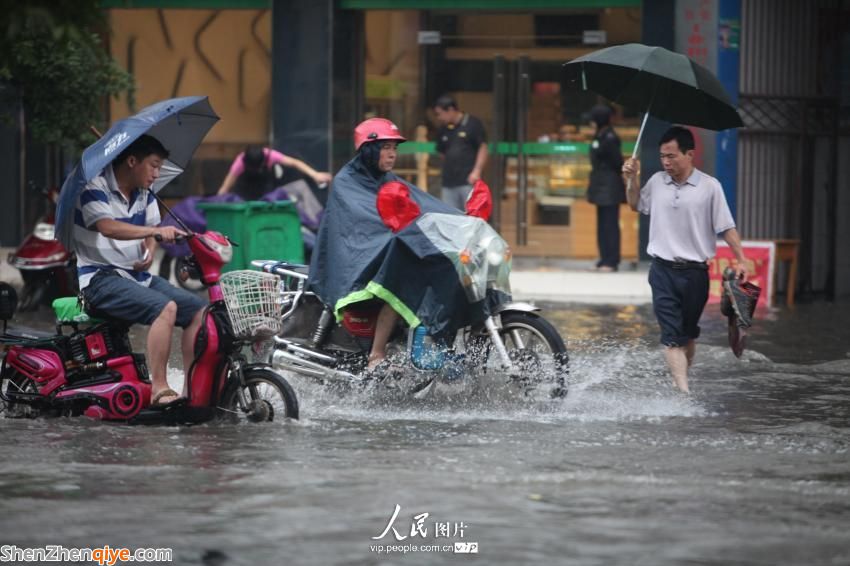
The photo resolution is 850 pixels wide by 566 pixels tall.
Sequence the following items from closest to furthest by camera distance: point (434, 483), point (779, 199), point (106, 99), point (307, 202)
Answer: point (434, 483), point (307, 202), point (779, 199), point (106, 99)

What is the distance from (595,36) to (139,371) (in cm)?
1020

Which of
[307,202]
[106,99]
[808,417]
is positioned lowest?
[808,417]

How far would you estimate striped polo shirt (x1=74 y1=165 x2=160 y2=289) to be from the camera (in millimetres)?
8422

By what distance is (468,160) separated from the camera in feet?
55.4

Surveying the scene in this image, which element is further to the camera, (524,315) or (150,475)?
(524,315)

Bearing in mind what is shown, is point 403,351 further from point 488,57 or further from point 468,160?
point 488,57

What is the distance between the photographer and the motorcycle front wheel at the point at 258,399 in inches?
336

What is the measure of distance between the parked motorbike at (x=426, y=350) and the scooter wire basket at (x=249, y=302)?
4.00 feet

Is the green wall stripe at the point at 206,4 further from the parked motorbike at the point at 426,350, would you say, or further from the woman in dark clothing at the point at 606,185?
the parked motorbike at the point at 426,350

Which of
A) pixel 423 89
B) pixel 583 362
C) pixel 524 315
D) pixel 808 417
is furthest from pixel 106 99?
pixel 808 417

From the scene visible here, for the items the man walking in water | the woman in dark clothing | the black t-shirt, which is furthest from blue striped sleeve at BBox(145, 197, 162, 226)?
the woman in dark clothing

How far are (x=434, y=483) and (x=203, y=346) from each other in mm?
1946

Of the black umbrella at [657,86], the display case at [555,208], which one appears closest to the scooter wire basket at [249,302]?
the black umbrella at [657,86]

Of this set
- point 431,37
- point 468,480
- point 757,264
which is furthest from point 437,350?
point 431,37
